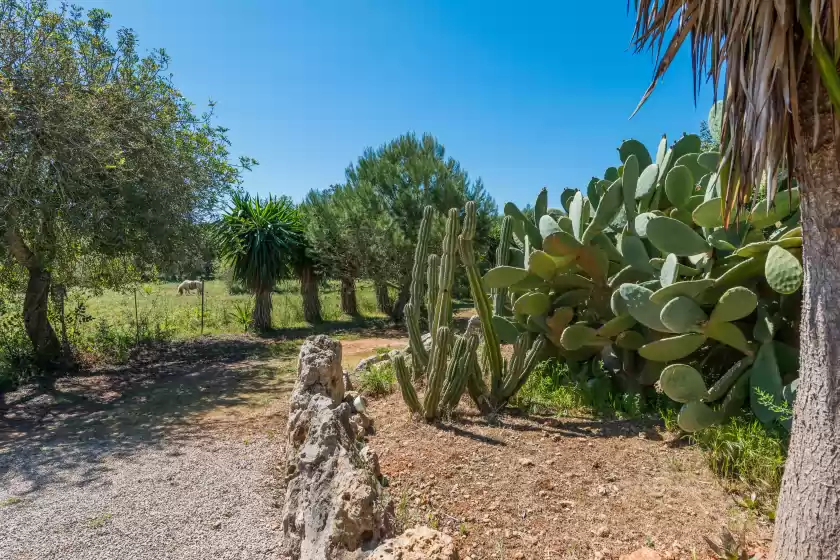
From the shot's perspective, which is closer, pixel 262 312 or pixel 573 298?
pixel 573 298

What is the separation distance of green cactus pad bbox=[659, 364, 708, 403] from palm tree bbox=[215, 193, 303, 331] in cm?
906

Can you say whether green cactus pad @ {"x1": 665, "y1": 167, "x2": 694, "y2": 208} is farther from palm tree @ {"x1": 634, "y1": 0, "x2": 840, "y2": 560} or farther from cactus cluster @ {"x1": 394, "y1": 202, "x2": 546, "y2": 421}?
palm tree @ {"x1": 634, "y1": 0, "x2": 840, "y2": 560}

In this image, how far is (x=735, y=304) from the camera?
2879 millimetres

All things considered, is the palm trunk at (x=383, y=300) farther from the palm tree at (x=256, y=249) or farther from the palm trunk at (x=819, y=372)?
the palm trunk at (x=819, y=372)

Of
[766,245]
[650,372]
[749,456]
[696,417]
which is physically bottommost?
[749,456]

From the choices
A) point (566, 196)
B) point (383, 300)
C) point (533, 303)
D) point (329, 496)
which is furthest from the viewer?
point (383, 300)

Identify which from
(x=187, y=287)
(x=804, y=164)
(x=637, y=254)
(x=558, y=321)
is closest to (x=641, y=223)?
(x=637, y=254)

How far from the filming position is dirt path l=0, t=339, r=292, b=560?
2.70 metres

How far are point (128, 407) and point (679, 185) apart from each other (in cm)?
555

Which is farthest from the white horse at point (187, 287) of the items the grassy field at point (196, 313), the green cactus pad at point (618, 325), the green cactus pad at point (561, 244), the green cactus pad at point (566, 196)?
the green cactus pad at point (618, 325)

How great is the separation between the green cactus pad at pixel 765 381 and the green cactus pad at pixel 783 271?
0.55 m

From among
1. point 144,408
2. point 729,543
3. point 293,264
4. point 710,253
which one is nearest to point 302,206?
point 293,264

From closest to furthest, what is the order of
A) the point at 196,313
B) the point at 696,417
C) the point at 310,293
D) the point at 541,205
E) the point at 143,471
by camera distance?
the point at 696,417, the point at 143,471, the point at 541,205, the point at 196,313, the point at 310,293

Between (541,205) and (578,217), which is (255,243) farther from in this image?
(578,217)
